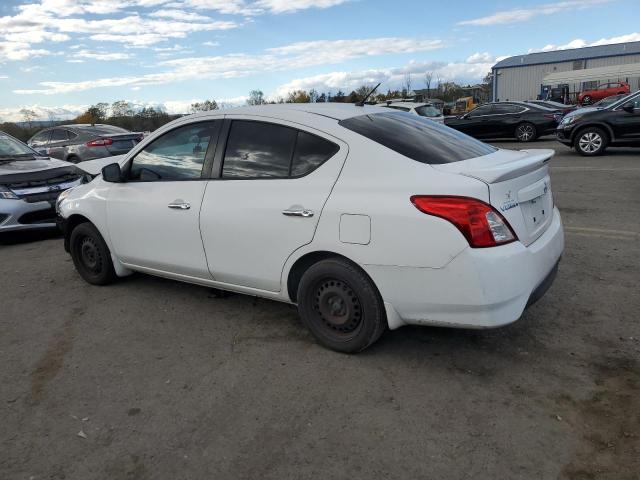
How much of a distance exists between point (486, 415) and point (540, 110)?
1612 centimetres

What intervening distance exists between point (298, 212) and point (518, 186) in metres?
1.35

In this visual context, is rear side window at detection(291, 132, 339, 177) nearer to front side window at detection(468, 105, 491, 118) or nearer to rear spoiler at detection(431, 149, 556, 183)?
rear spoiler at detection(431, 149, 556, 183)

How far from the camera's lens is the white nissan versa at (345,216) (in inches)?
118

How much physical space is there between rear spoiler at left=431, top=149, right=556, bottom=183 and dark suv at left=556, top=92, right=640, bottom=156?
10008mm

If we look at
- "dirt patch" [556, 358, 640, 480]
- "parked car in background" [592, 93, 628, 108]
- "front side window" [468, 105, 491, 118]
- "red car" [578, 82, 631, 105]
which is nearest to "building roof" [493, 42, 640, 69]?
"red car" [578, 82, 631, 105]

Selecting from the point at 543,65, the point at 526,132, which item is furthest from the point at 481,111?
the point at 543,65

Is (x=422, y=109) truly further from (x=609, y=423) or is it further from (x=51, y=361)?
(x=609, y=423)

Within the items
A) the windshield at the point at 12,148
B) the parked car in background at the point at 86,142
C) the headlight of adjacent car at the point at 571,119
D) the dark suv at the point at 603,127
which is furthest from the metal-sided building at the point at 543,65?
the windshield at the point at 12,148

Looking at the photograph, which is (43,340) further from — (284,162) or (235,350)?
(284,162)

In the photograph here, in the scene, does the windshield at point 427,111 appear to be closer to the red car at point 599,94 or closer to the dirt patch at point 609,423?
the dirt patch at point 609,423

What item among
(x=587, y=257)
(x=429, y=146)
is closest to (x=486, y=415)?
(x=429, y=146)

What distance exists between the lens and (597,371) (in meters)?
3.20

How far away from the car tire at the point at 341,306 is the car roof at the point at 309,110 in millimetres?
1092

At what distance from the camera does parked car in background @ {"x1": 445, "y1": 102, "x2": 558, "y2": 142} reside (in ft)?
55.5
